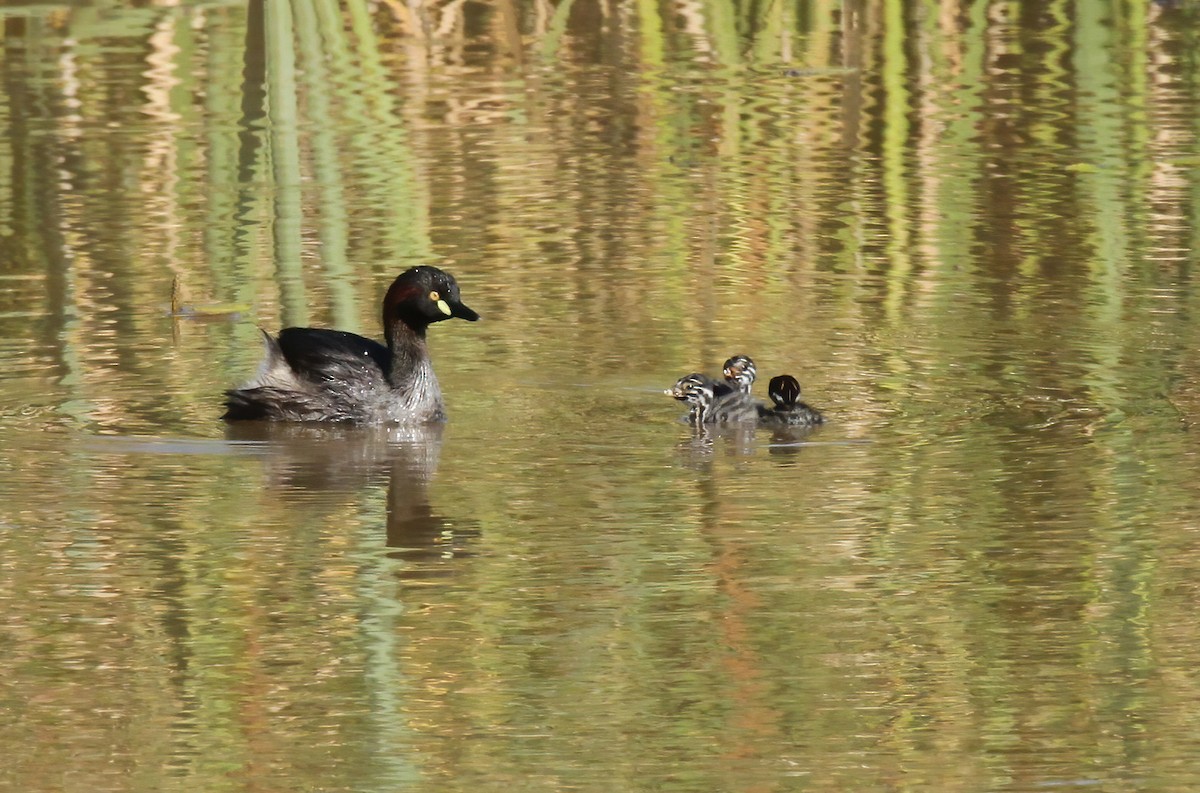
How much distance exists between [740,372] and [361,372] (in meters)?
1.44

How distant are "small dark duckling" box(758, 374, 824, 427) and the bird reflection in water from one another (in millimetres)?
1203

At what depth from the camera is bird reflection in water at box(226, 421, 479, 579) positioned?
7.60 meters

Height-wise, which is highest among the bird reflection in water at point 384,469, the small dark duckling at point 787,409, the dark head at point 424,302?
the dark head at point 424,302

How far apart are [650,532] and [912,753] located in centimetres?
207

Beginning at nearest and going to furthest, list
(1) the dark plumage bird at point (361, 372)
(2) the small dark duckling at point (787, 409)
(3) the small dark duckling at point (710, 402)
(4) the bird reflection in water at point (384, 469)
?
(4) the bird reflection in water at point (384, 469)
(2) the small dark duckling at point (787, 409)
(3) the small dark duckling at point (710, 402)
(1) the dark plumage bird at point (361, 372)

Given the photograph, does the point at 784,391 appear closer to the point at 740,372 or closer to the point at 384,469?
the point at 740,372

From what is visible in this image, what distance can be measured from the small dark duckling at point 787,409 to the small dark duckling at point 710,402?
75 mm

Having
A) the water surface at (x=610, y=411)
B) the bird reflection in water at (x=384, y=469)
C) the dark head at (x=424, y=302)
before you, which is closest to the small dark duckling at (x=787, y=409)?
the water surface at (x=610, y=411)

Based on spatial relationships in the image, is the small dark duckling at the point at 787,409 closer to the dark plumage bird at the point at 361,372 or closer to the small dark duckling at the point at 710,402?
the small dark duckling at the point at 710,402

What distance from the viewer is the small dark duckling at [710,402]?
9.34 meters

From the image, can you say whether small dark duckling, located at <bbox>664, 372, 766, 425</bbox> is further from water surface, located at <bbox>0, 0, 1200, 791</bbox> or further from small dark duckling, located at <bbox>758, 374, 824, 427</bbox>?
water surface, located at <bbox>0, 0, 1200, 791</bbox>

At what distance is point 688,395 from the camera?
9.38 metres

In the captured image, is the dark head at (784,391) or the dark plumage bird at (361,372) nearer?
→ the dark head at (784,391)

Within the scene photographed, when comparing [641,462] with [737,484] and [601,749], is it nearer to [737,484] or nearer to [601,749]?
[737,484]
